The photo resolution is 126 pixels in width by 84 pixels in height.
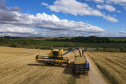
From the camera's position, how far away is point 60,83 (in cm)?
1102

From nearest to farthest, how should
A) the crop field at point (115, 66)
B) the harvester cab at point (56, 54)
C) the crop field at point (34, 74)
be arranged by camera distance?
1. the crop field at point (34, 74)
2. the crop field at point (115, 66)
3. the harvester cab at point (56, 54)

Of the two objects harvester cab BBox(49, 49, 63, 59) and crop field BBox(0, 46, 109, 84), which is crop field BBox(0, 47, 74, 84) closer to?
crop field BBox(0, 46, 109, 84)

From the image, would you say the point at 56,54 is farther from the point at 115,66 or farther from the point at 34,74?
the point at 115,66

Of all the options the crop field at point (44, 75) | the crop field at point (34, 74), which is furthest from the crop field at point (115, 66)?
the crop field at point (34, 74)

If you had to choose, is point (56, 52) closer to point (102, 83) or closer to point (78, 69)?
point (78, 69)

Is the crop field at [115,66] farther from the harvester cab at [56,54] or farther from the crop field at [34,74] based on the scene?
the harvester cab at [56,54]

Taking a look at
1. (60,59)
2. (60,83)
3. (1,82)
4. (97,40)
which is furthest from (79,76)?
(97,40)

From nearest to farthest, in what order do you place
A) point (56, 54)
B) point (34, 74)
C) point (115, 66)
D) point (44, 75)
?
point (44, 75), point (34, 74), point (56, 54), point (115, 66)

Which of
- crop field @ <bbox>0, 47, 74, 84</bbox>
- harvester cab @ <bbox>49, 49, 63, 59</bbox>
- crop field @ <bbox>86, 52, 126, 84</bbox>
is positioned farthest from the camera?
harvester cab @ <bbox>49, 49, 63, 59</bbox>

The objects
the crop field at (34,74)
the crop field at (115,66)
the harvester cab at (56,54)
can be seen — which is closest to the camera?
the crop field at (34,74)

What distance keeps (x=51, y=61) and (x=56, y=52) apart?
1562 millimetres

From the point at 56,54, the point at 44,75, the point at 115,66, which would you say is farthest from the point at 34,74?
the point at 115,66

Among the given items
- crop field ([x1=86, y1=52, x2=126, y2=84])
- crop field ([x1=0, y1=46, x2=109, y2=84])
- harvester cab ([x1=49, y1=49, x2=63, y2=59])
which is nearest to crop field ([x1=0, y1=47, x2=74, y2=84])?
crop field ([x1=0, y1=46, x2=109, y2=84])

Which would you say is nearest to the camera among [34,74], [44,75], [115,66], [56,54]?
[44,75]
